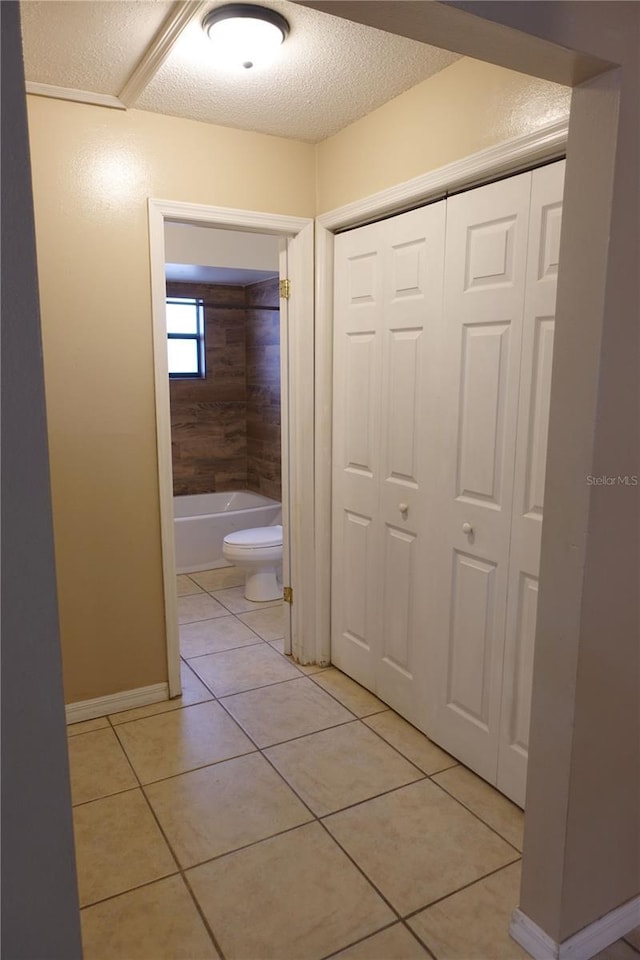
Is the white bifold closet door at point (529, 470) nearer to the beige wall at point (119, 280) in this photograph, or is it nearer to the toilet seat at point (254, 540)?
the beige wall at point (119, 280)

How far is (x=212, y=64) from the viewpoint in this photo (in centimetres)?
214

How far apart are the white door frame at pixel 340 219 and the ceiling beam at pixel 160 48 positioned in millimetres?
898

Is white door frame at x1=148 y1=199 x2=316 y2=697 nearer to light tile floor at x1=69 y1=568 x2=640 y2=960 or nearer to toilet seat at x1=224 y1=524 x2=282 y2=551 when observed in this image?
light tile floor at x1=69 y1=568 x2=640 y2=960

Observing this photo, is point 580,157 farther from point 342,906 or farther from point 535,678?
point 342,906

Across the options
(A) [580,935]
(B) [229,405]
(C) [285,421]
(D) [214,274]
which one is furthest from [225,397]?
(A) [580,935]

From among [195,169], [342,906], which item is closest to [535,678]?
[342,906]

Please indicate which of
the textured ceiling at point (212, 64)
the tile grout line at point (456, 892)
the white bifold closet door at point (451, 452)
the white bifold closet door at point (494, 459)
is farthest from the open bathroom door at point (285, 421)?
the tile grout line at point (456, 892)

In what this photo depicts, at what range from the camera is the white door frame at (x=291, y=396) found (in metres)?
2.69

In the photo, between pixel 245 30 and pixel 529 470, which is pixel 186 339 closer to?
pixel 245 30

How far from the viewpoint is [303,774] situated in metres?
2.42

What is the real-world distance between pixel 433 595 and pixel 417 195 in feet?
4.88

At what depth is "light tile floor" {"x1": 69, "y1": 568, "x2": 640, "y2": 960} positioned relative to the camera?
1.73m

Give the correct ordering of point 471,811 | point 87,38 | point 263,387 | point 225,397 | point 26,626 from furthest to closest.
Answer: point 225,397
point 263,387
point 471,811
point 87,38
point 26,626

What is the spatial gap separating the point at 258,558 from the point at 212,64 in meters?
2.69
